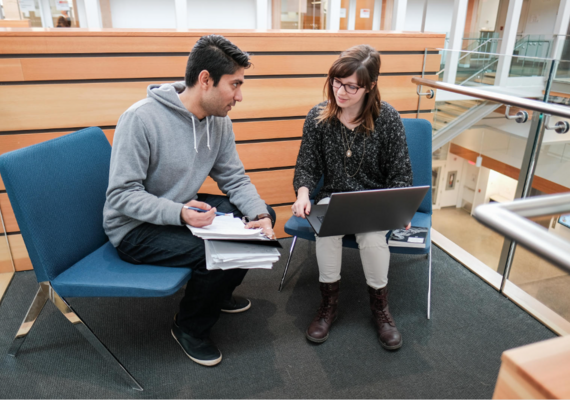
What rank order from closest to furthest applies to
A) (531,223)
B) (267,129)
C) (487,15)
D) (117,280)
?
(531,223) → (117,280) → (267,129) → (487,15)

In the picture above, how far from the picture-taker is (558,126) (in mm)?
2014

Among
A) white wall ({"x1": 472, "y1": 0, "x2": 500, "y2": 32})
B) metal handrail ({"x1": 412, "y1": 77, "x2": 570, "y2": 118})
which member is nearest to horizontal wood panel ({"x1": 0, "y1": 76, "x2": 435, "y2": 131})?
metal handrail ({"x1": 412, "y1": 77, "x2": 570, "y2": 118})

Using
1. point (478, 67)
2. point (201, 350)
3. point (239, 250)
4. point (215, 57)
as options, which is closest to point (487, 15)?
point (478, 67)

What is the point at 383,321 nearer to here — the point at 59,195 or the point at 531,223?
the point at 531,223

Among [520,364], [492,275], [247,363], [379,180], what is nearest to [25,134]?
[247,363]

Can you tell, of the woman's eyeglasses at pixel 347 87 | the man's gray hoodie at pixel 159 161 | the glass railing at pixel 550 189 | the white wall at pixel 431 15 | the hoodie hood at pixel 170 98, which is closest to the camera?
the man's gray hoodie at pixel 159 161

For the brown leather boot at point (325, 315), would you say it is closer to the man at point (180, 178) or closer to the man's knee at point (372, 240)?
the man's knee at point (372, 240)

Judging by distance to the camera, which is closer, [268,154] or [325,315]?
[325,315]

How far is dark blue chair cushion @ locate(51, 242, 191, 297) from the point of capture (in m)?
1.53

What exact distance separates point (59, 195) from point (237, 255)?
0.75 metres

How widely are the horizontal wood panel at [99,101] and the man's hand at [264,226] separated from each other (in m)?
1.00

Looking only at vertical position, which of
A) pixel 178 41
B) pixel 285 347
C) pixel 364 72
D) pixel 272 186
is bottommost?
pixel 285 347

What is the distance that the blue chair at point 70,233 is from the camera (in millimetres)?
1514

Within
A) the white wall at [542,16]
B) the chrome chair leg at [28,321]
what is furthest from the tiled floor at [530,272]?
the white wall at [542,16]
